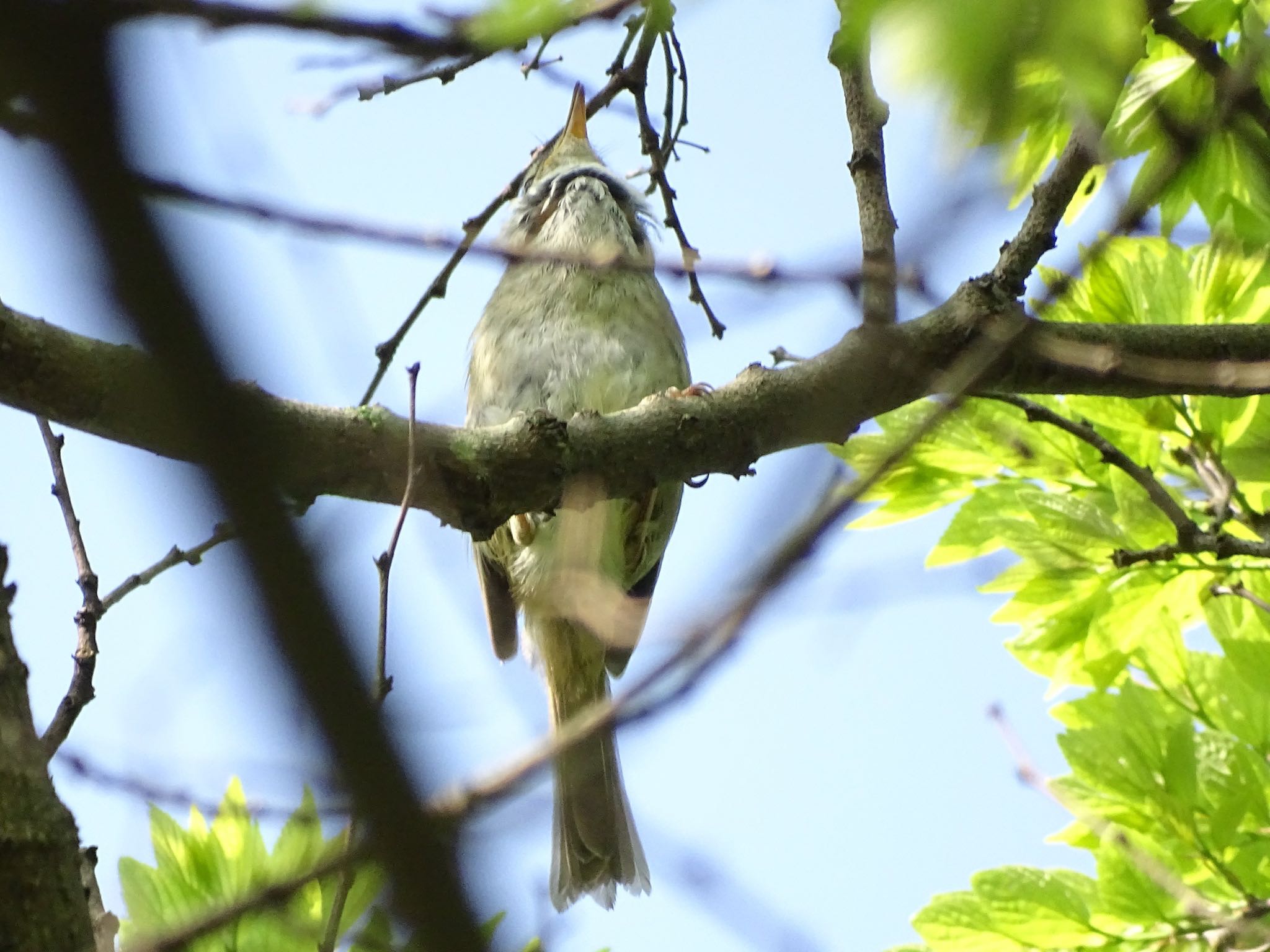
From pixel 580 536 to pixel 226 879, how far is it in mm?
1652

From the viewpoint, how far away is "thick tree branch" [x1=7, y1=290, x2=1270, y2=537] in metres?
1.91

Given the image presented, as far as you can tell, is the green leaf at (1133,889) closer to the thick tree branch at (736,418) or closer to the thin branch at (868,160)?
the thick tree branch at (736,418)

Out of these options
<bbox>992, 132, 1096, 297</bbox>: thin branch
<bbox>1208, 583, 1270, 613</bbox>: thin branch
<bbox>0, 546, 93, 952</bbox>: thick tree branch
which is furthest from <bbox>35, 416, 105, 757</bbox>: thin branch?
<bbox>1208, 583, 1270, 613</bbox>: thin branch

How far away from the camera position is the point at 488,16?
1071 millimetres

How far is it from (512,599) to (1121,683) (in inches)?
68.7

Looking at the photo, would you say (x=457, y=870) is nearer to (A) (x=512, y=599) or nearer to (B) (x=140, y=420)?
(B) (x=140, y=420)

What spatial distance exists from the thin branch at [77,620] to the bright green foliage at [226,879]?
0.26 metres

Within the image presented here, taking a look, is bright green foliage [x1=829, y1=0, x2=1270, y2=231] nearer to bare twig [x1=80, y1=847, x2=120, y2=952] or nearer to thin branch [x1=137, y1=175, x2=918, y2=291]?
thin branch [x1=137, y1=175, x2=918, y2=291]

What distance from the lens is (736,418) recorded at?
2117mm

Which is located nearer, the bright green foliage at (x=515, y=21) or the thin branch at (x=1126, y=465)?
the bright green foliage at (x=515, y=21)

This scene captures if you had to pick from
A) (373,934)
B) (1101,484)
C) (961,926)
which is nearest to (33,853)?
(373,934)

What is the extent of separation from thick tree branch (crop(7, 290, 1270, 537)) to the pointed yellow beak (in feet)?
7.33

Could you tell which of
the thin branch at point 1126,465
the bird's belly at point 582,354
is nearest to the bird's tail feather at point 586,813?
the bird's belly at point 582,354

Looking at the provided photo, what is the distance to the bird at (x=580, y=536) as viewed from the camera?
345 cm
